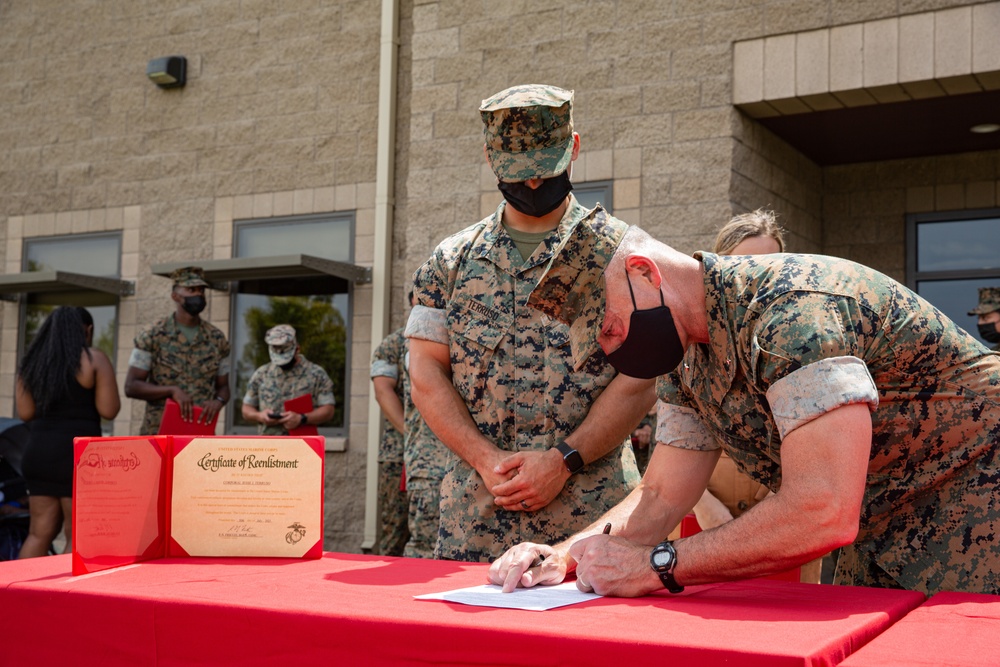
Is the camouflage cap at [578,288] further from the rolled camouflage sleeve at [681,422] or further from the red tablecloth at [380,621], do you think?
the red tablecloth at [380,621]

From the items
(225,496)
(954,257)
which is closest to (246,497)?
(225,496)

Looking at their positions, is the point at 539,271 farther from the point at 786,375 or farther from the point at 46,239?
the point at 46,239

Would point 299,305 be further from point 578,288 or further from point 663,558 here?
point 663,558

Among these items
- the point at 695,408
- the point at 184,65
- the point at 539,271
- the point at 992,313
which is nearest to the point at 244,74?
the point at 184,65

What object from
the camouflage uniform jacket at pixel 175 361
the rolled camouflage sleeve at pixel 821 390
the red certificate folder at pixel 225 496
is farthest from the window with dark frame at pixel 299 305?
the rolled camouflage sleeve at pixel 821 390

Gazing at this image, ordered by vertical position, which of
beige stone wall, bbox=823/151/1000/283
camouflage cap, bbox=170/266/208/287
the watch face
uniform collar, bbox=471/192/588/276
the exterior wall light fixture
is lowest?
the watch face

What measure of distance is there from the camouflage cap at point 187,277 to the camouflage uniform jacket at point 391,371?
1691 millimetres

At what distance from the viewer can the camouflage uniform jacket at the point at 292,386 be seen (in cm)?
770

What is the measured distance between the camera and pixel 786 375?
1.74 m

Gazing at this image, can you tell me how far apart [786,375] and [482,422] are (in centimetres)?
128

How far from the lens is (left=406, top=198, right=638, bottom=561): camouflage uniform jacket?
280 cm

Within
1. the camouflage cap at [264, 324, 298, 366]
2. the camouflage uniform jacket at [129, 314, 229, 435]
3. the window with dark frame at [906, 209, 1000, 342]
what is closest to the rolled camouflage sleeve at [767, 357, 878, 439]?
the window with dark frame at [906, 209, 1000, 342]

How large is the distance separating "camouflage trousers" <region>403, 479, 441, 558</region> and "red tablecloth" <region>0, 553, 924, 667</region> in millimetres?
2657

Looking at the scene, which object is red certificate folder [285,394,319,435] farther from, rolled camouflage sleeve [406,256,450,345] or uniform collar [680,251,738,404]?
uniform collar [680,251,738,404]
